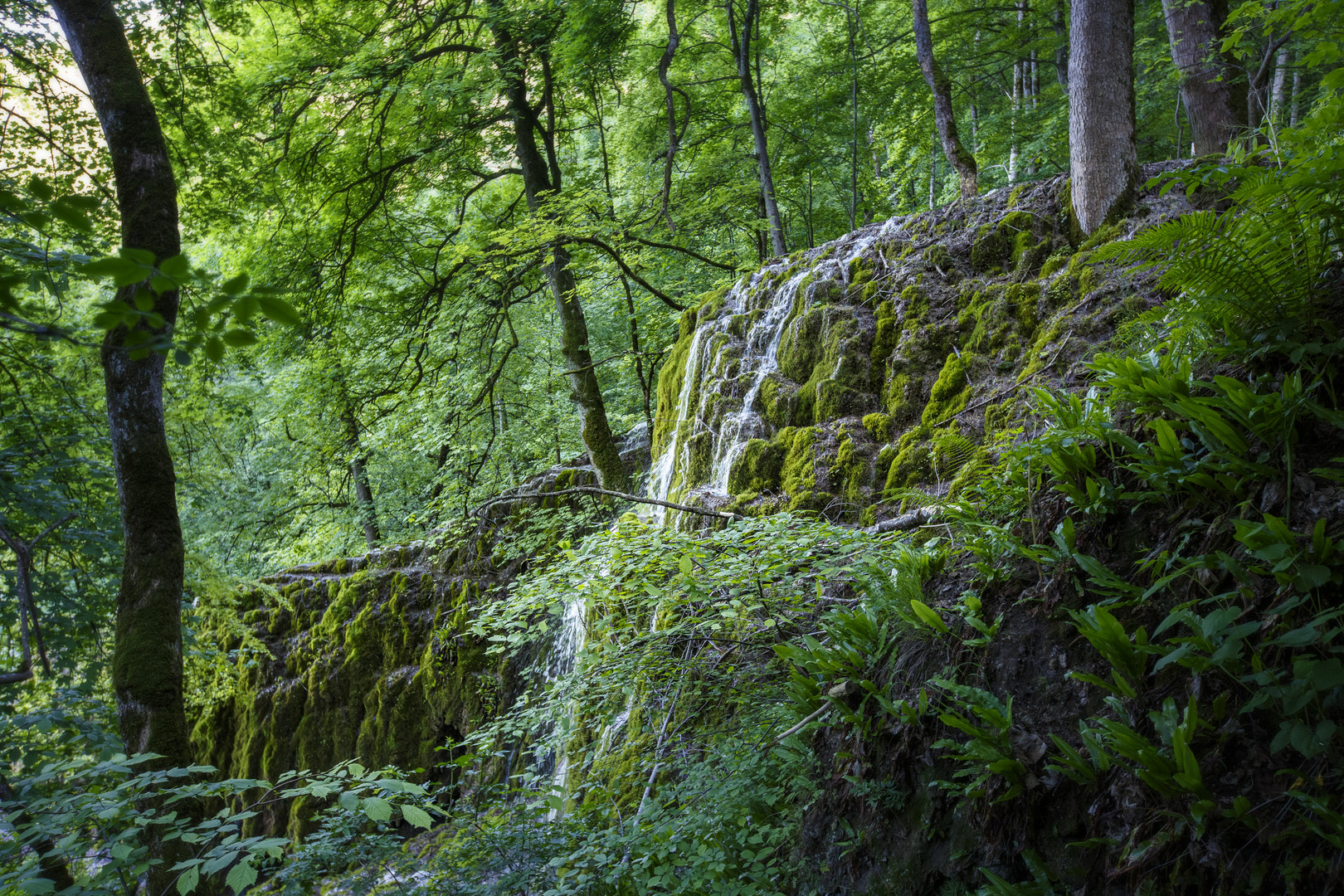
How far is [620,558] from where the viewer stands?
3936mm

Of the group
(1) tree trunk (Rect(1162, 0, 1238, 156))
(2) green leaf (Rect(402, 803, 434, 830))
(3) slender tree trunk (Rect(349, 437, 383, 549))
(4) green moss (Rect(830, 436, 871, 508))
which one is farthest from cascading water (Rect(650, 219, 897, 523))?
(3) slender tree trunk (Rect(349, 437, 383, 549))

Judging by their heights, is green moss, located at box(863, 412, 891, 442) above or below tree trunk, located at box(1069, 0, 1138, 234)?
below

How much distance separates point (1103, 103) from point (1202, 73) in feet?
8.16

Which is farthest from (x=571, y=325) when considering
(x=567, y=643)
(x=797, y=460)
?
(x=797, y=460)

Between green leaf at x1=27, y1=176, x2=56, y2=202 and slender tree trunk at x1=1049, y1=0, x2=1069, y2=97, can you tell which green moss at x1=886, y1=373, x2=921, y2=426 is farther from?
slender tree trunk at x1=1049, y1=0, x2=1069, y2=97

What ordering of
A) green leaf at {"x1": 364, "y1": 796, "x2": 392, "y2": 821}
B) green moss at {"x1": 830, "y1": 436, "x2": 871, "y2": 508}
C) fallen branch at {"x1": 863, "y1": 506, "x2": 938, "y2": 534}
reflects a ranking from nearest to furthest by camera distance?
green leaf at {"x1": 364, "y1": 796, "x2": 392, "y2": 821}
fallen branch at {"x1": 863, "y1": 506, "x2": 938, "y2": 534}
green moss at {"x1": 830, "y1": 436, "x2": 871, "y2": 508}

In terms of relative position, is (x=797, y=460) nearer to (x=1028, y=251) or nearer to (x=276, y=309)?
(x=1028, y=251)

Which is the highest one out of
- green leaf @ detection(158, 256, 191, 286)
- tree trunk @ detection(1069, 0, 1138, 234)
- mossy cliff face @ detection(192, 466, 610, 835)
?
tree trunk @ detection(1069, 0, 1138, 234)

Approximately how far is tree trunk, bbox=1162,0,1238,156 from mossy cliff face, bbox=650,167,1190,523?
2.12m

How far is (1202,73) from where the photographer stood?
19.3 ft

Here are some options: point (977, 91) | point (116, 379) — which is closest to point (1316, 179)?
point (116, 379)

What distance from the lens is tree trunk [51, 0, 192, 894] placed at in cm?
337

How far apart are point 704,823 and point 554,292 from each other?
22.8 ft

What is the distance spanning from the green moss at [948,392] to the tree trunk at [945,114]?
206 centimetres
